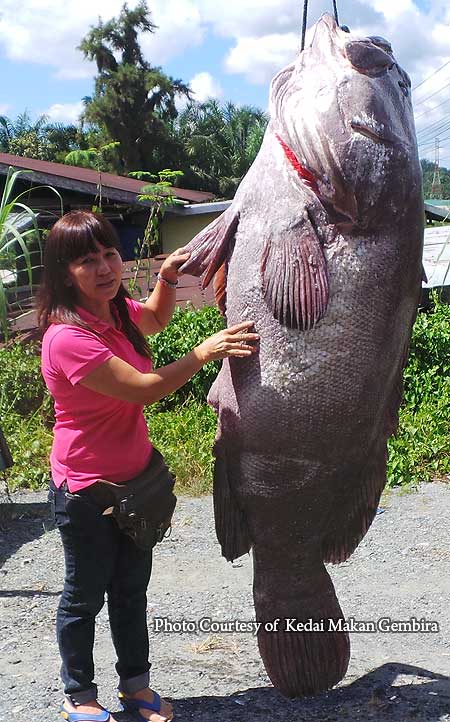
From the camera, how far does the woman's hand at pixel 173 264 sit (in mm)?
2787

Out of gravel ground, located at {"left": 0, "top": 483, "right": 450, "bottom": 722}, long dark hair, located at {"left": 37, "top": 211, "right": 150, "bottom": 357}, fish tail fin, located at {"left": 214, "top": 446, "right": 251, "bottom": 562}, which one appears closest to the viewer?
long dark hair, located at {"left": 37, "top": 211, "right": 150, "bottom": 357}

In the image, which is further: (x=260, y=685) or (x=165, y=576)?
(x=165, y=576)

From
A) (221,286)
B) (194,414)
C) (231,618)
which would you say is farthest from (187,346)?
(221,286)

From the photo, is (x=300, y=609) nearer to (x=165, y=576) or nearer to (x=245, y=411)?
(x=245, y=411)

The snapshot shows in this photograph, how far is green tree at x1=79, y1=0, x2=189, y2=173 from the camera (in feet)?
96.7

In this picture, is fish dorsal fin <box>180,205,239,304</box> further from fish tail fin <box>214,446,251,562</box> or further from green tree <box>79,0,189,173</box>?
green tree <box>79,0,189,173</box>

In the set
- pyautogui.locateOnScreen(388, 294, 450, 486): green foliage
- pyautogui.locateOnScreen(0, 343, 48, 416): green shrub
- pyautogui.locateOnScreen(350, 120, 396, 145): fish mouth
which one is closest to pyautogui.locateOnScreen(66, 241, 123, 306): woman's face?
pyautogui.locateOnScreen(350, 120, 396, 145): fish mouth

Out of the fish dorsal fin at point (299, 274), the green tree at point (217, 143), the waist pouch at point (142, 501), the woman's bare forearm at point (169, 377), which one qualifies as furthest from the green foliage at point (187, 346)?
the green tree at point (217, 143)

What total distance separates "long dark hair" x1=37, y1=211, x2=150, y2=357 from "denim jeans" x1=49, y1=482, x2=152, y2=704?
0.58 meters

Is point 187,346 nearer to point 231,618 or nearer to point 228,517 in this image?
point 231,618

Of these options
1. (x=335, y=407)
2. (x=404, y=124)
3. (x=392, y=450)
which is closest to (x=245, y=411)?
(x=335, y=407)

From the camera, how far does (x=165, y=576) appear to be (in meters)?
4.88

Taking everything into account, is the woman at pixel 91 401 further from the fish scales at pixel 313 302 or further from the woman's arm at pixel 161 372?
the fish scales at pixel 313 302

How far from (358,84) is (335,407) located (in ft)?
3.21
